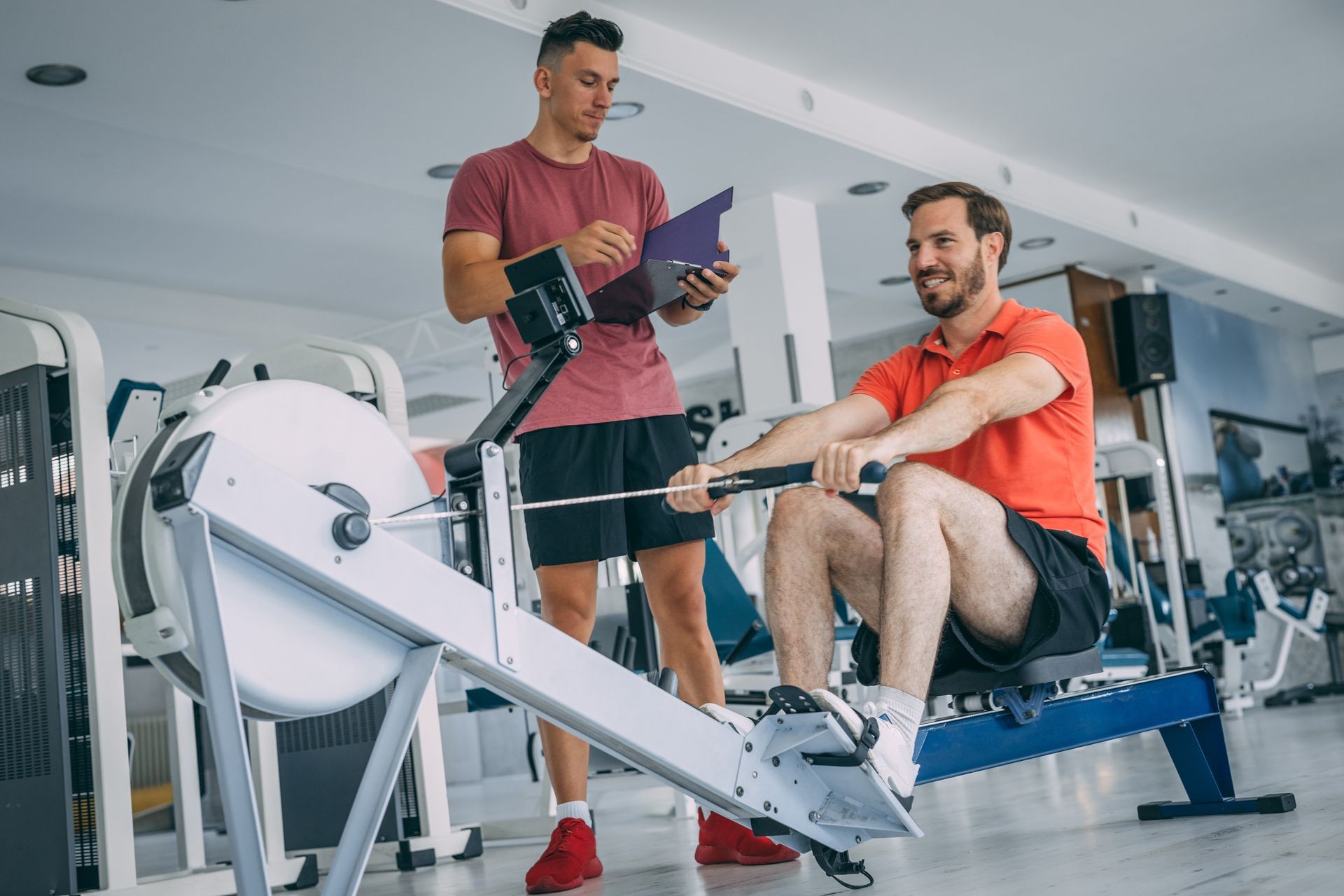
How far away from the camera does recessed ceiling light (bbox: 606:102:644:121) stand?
16.0 ft

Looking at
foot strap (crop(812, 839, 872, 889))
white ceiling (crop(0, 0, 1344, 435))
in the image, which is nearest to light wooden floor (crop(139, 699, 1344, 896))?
foot strap (crop(812, 839, 872, 889))

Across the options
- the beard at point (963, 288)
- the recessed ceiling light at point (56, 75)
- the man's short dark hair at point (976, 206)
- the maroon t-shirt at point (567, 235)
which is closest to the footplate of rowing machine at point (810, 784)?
the maroon t-shirt at point (567, 235)

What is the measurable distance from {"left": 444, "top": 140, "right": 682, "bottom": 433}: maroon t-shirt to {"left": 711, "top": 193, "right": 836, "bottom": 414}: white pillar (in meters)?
3.59

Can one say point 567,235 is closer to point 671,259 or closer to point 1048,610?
point 671,259

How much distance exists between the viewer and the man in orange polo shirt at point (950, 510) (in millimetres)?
1760

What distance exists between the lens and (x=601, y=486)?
84.9 inches

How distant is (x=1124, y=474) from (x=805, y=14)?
2599 mm

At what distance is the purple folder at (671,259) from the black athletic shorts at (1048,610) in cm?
46

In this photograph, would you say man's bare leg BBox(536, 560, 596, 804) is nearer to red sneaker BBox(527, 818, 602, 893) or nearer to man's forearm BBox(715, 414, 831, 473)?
red sneaker BBox(527, 818, 602, 893)

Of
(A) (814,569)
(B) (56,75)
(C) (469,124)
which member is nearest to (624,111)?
(C) (469,124)

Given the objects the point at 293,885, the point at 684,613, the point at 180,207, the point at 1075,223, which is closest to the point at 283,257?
the point at 180,207

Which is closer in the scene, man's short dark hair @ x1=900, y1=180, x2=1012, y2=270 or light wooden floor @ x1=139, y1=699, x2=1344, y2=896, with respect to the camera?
light wooden floor @ x1=139, y1=699, x2=1344, y2=896

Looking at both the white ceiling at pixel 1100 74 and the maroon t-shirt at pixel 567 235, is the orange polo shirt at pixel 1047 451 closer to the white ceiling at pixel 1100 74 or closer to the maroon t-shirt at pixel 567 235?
the maroon t-shirt at pixel 567 235

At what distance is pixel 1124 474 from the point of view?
582 centimetres
